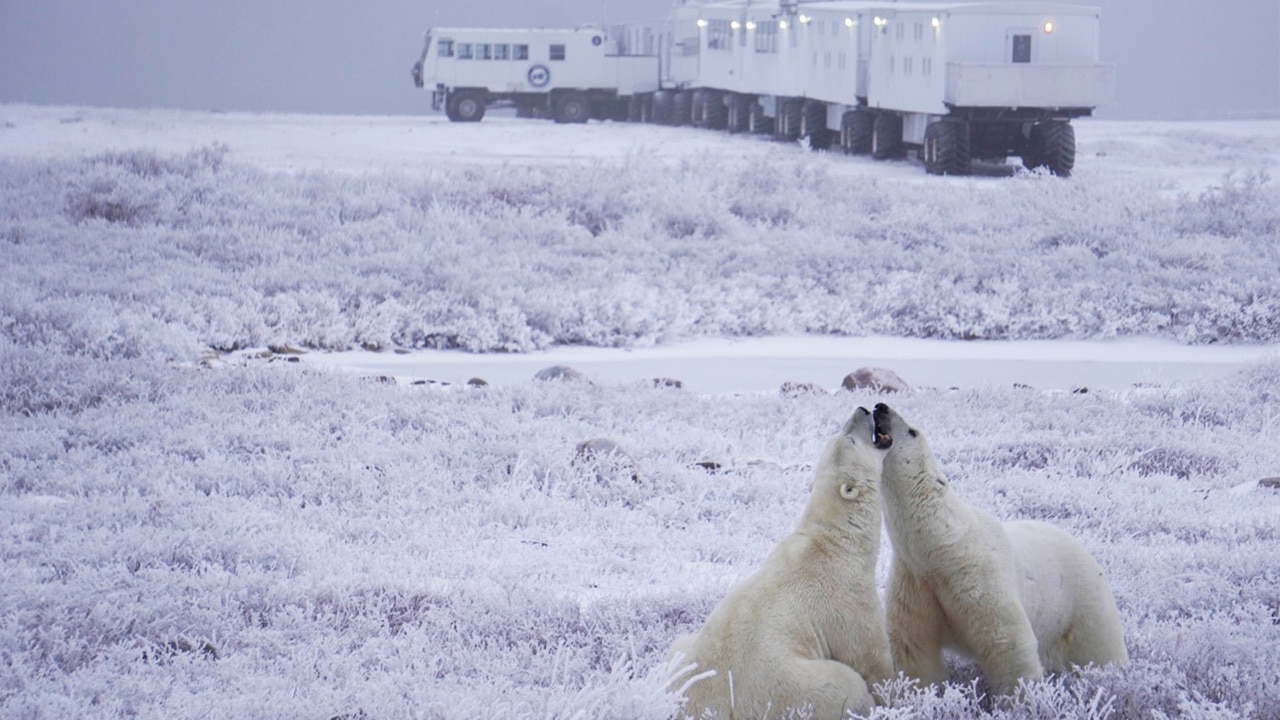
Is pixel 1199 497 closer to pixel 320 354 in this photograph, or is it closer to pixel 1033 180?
pixel 320 354

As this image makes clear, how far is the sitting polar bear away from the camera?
10.4 feet

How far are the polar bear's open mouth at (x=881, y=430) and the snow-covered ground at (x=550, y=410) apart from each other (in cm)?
63

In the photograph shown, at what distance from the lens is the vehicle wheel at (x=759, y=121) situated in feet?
126

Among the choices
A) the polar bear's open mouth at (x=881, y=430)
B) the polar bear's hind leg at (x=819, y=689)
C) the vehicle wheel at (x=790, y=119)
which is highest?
the vehicle wheel at (x=790, y=119)

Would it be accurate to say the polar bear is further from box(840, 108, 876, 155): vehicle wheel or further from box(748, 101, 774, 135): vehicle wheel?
box(748, 101, 774, 135): vehicle wheel

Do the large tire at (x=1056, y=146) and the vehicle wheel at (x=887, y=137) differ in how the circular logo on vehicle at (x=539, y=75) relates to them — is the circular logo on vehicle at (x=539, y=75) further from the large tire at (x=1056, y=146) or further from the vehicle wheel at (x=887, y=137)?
the large tire at (x=1056, y=146)

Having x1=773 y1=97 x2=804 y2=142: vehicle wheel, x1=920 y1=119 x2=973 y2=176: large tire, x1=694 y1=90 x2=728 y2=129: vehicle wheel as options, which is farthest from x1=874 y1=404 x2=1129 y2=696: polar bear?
x1=694 y1=90 x2=728 y2=129: vehicle wheel

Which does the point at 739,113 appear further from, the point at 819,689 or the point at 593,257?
the point at 819,689

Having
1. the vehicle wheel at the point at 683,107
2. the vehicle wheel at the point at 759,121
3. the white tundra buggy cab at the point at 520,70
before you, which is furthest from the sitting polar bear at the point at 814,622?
the vehicle wheel at the point at 683,107

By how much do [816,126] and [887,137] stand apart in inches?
195

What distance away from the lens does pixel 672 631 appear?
4.54 metres

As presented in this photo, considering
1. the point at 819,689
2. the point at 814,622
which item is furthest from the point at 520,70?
the point at 819,689

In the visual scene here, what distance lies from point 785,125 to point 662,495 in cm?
2982

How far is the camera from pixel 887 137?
94.7 feet
